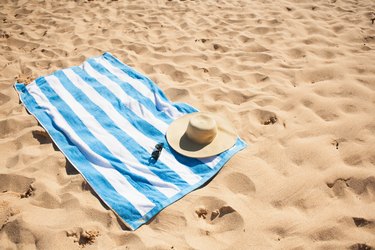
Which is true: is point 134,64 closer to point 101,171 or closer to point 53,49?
point 53,49

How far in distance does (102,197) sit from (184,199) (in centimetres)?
63

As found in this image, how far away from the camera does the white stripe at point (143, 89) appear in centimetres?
291

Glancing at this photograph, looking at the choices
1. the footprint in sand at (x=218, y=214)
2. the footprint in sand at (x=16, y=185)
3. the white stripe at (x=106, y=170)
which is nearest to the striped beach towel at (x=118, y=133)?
the white stripe at (x=106, y=170)

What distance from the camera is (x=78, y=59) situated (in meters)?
3.81

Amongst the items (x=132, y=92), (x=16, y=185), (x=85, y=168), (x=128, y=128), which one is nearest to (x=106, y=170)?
(x=85, y=168)

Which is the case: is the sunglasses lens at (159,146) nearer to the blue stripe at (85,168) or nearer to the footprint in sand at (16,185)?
the blue stripe at (85,168)

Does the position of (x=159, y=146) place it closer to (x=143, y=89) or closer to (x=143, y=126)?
(x=143, y=126)

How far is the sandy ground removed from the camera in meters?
1.93

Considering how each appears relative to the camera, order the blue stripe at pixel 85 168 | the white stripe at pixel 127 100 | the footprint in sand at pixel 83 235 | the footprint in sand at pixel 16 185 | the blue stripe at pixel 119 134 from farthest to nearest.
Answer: the white stripe at pixel 127 100 < the blue stripe at pixel 119 134 < the footprint in sand at pixel 16 185 < the blue stripe at pixel 85 168 < the footprint in sand at pixel 83 235

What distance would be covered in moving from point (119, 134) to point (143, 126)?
25 cm

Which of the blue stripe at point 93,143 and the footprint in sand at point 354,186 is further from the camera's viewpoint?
the blue stripe at point 93,143

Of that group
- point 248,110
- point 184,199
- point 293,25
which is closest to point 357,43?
point 293,25

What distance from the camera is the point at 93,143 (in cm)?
257

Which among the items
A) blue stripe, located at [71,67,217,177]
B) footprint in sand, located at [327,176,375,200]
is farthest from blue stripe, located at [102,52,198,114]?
footprint in sand, located at [327,176,375,200]
